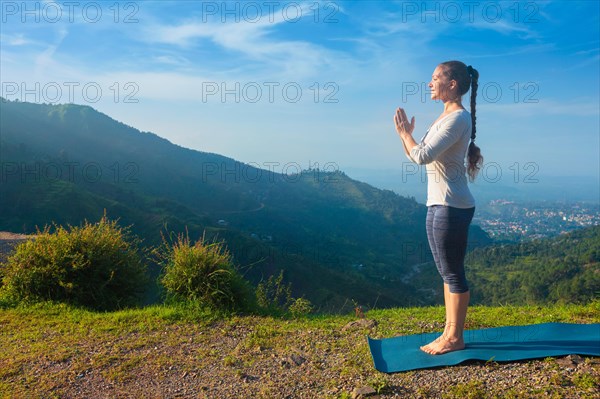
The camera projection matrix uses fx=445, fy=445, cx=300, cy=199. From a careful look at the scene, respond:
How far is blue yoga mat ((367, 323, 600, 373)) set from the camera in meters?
3.40

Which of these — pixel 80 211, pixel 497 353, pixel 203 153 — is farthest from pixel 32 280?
pixel 203 153

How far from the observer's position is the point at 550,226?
59344mm

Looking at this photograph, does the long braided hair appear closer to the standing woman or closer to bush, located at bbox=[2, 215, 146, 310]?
the standing woman

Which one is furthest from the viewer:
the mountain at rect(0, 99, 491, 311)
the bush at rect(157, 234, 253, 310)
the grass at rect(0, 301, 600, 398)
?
the mountain at rect(0, 99, 491, 311)

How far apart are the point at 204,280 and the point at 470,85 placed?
380 cm

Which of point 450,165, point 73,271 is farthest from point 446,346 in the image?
point 73,271

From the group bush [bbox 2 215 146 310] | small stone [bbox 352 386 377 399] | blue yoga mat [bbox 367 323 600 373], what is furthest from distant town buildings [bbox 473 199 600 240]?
small stone [bbox 352 386 377 399]

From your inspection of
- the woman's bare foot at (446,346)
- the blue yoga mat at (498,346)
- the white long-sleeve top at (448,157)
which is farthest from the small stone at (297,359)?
the white long-sleeve top at (448,157)

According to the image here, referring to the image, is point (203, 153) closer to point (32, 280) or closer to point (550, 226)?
point (550, 226)

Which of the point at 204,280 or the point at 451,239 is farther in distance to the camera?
the point at 204,280

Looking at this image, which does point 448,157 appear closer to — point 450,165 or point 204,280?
point 450,165

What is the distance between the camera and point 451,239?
3.29 metres

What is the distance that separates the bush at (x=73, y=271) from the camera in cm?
591

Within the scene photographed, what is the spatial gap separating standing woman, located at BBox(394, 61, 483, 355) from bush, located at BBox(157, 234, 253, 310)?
289cm
